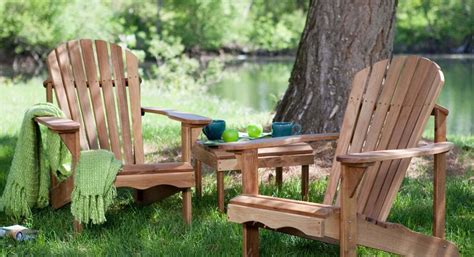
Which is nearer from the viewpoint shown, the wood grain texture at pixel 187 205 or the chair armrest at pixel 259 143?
the chair armrest at pixel 259 143

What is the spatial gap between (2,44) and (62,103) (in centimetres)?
1804

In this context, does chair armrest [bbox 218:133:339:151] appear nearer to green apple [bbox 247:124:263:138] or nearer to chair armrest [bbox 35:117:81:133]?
green apple [bbox 247:124:263:138]

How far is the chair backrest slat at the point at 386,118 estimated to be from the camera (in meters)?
3.06

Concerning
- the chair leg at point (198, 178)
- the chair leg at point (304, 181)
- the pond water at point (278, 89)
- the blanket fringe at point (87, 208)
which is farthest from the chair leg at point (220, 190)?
the pond water at point (278, 89)

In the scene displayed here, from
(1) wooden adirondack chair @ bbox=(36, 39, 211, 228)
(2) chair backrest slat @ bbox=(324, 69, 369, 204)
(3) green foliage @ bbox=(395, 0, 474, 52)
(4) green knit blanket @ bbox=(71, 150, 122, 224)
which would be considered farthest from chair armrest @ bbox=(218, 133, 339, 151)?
(3) green foliage @ bbox=(395, 0, 474, 52)

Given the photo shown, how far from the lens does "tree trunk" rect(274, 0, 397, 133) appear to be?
4.93 m

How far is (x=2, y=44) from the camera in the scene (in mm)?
21047

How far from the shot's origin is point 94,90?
13.6ft

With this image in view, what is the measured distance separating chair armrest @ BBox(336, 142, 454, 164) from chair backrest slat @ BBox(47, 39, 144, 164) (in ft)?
5.59

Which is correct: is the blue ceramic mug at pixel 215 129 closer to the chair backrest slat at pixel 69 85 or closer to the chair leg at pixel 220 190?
the chair leg at pixel 220 190

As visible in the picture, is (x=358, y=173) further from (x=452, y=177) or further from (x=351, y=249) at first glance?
(x=452, y=177)

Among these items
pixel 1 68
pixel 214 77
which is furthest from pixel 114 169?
pixel 1 68

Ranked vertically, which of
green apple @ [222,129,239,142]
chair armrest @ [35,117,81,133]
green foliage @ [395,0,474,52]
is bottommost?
green foliage @ [395,0,474,52]

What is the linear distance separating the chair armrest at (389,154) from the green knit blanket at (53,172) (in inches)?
51.5
